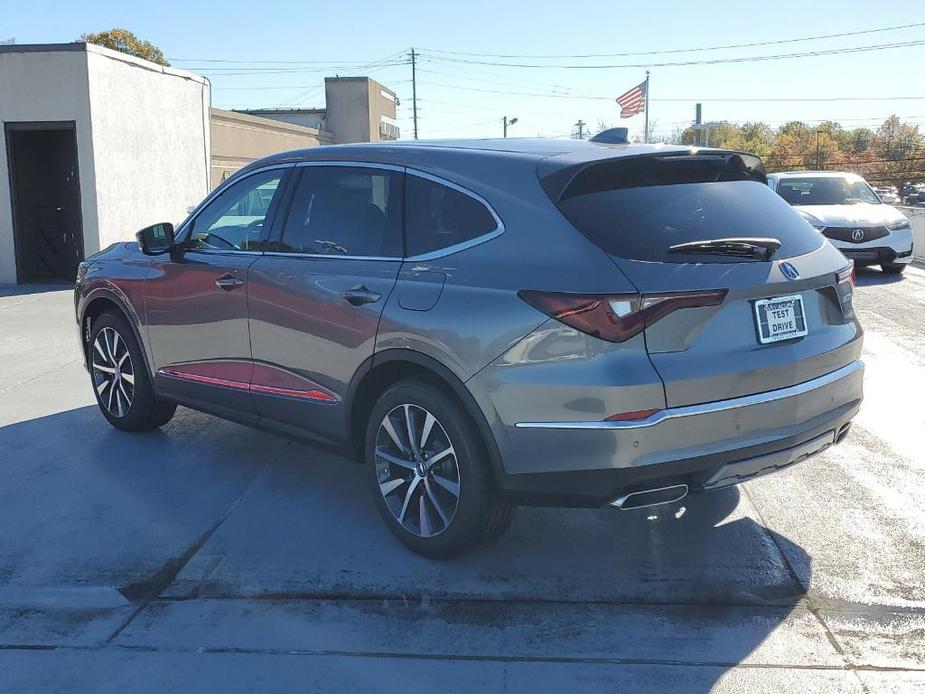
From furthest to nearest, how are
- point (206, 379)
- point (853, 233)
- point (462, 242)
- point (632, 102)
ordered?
point (632, 102)
point (853, 233)
point (206, 379)
point (462, 242)

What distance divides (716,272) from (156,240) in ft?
11.3

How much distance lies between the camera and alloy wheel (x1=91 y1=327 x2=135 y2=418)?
615 centimetres

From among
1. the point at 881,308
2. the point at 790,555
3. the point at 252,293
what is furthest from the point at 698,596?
the point at 881,308

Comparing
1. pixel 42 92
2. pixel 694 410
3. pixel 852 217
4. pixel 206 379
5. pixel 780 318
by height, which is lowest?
pixel 206 379

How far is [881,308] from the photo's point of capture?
1117 cm

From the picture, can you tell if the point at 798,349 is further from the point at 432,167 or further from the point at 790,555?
the point at 432,167

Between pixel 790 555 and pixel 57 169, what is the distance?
13752 mm

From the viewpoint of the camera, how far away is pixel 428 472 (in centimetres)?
418

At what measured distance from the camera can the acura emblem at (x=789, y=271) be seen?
381 centimetres

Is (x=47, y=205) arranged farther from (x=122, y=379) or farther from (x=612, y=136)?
(x=612, y=136)

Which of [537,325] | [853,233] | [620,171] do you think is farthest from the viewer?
[853,233]

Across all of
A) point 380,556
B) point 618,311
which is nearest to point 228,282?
point 380,556

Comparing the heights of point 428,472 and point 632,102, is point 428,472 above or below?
below

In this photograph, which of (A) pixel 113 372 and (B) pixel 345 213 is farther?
(A) pixel 113 372
